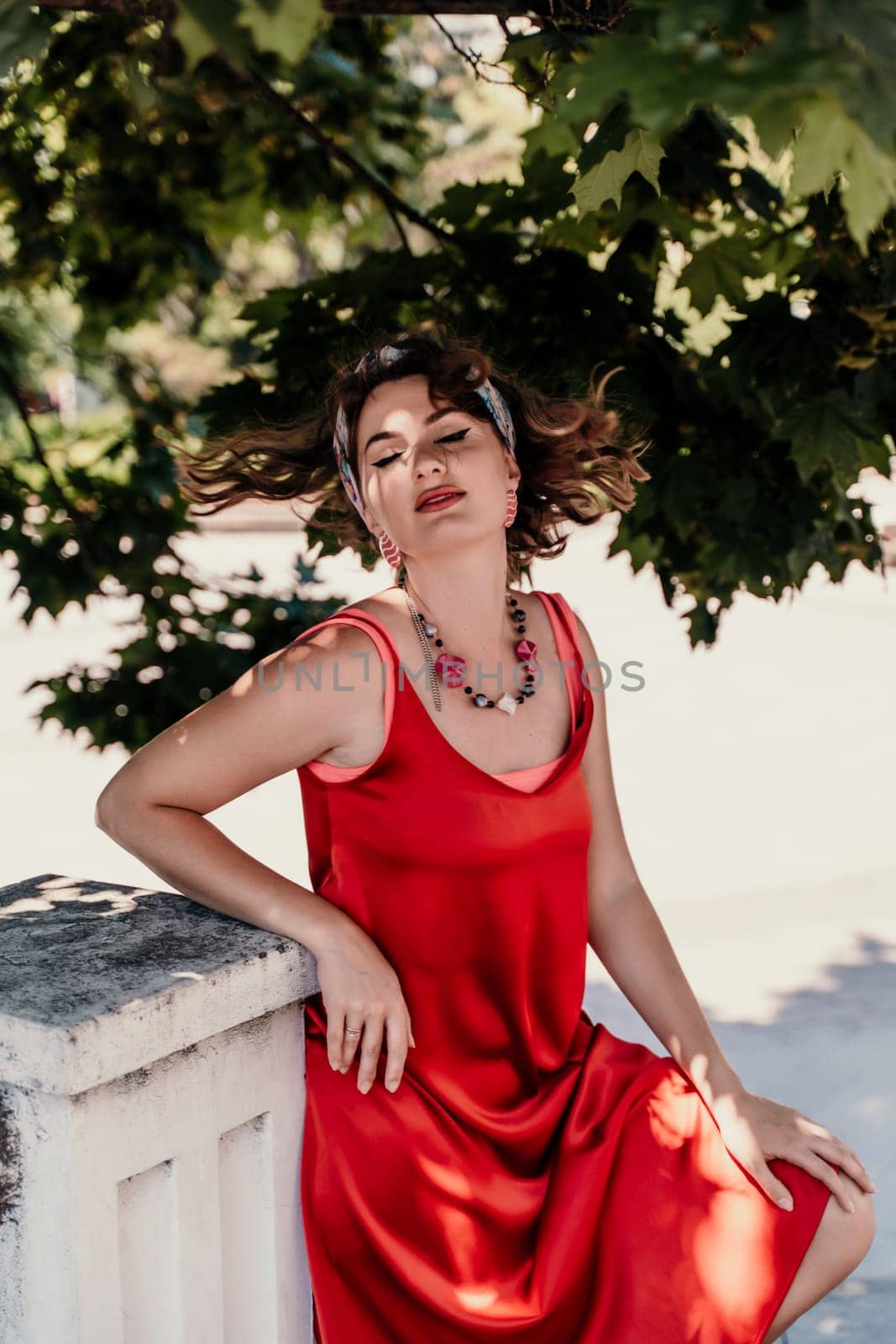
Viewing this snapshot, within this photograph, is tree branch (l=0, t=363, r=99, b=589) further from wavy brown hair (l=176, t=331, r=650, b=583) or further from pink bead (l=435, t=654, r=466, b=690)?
pink bead (l=435, t=654, r=466, b=690)

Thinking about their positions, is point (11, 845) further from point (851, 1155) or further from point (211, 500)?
point (851, 1155)

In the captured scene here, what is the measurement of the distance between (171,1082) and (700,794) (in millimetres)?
5796

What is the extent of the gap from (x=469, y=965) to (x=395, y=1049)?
0.70ft

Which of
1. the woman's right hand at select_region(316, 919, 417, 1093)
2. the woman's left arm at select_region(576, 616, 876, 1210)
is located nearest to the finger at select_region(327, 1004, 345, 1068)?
the woman's right hand at select_region(316, 919, 417, 1093)

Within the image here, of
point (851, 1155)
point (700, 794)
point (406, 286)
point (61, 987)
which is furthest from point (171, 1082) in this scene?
point (700, 794)

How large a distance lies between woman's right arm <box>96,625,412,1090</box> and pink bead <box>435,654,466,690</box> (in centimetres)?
16

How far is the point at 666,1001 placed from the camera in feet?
7.68

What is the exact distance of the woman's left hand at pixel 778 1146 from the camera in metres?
2.07

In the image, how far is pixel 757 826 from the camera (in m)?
6.66

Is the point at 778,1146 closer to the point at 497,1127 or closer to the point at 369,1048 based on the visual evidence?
the point at 497,1127

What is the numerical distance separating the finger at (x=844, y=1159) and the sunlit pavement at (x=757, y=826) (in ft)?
2.95

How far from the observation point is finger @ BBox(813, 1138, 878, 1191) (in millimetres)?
2098

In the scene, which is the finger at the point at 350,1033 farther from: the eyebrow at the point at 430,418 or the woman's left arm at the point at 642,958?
the eyebrow at the point at 430,418

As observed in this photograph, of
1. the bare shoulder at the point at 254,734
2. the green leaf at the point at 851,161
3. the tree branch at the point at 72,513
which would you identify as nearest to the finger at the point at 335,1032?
the bare shoulder at the point at 254,734
